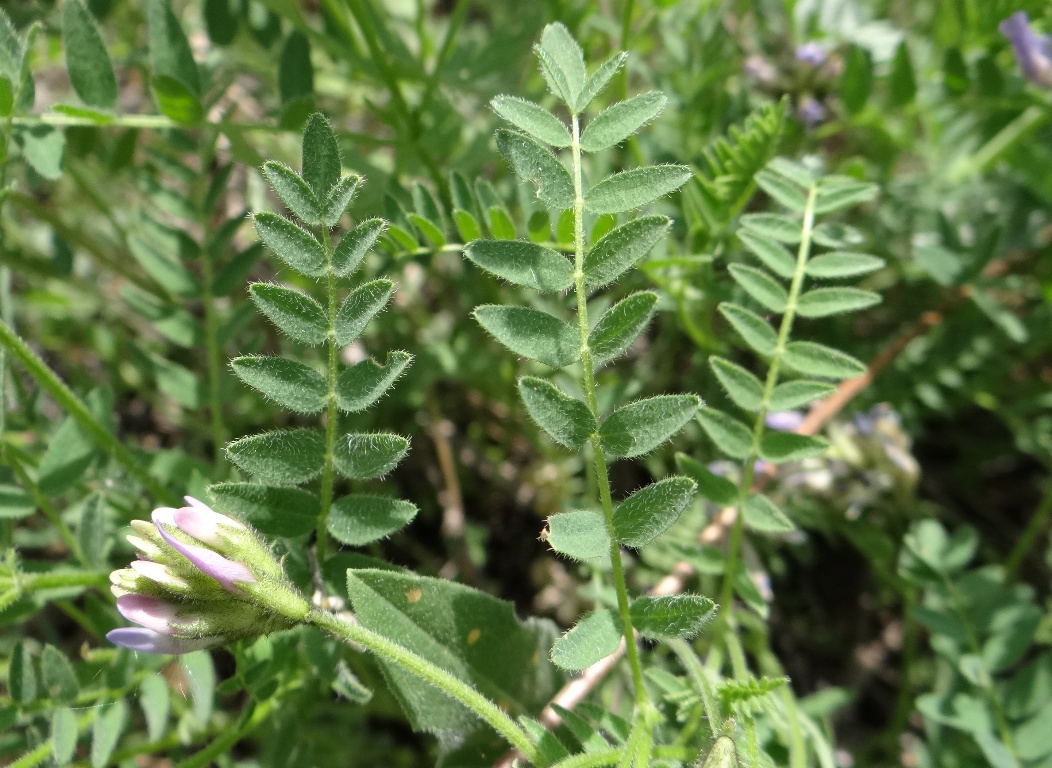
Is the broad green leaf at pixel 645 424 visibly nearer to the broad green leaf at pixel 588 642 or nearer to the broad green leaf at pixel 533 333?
the broad green leaf at pixel 533 333

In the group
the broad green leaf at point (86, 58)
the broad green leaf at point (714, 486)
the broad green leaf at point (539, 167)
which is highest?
the broad green leaf at point (86, 58)

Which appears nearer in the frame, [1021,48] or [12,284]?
[1021,48]

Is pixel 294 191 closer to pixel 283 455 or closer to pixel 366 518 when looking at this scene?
pixel 283 455

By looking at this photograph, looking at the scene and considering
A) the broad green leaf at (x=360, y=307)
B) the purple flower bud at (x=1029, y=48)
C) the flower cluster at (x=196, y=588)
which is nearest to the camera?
the flower cluster at (x=196, y=588)

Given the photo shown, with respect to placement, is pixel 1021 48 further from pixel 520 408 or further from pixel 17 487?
pixel 17 487

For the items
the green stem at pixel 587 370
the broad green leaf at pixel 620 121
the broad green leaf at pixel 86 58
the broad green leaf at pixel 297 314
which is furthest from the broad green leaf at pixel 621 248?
the broad green leaf at pixel 86 58

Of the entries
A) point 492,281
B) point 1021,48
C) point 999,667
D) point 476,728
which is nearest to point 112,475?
point 476,728

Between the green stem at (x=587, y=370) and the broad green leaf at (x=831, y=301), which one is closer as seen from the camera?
the green stem at (x=587, y=370)
